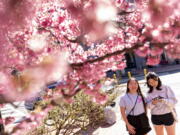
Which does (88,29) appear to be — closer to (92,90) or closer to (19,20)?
(19,20)

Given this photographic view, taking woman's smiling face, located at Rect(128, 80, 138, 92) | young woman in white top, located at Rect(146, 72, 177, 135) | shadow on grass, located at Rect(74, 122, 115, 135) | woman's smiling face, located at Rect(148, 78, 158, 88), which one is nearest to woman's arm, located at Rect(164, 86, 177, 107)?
young woman in white top, located at Rect(146, 72, 177, 135)

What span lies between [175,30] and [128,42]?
5.80ft

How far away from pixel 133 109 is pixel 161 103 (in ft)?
1.62

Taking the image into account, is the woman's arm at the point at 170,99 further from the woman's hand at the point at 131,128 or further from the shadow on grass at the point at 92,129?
the shadow on grass at the point at 92,129

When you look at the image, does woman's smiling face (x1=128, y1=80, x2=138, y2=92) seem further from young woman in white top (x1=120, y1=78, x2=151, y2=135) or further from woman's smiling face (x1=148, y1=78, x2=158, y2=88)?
woman's smiling face (x1=148, y1=78, x2=158, y2=88)

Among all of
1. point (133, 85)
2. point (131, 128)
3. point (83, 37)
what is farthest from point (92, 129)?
point (83, 37)

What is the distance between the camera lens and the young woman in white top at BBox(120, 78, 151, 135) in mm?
5215

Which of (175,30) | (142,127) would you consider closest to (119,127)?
(142,127)

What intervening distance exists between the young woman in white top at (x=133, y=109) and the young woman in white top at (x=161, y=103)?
17 cm

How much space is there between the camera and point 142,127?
5.28 meters

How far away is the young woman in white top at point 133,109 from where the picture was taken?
17.1 feet

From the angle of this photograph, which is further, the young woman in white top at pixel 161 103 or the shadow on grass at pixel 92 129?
the shadow on grass at pixel 92 129

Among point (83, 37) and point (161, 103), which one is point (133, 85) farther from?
point (83, 37)

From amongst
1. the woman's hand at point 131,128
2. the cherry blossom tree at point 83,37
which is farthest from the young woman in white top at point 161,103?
the cherry blossom tree at point 83,37
